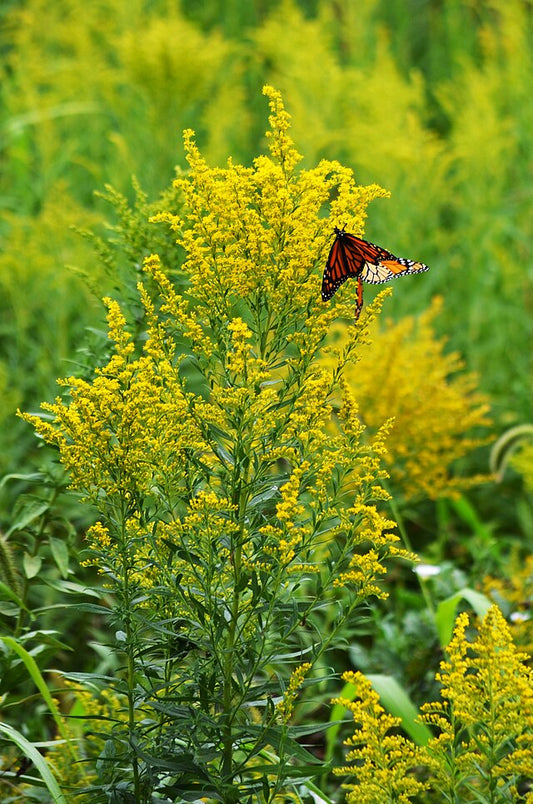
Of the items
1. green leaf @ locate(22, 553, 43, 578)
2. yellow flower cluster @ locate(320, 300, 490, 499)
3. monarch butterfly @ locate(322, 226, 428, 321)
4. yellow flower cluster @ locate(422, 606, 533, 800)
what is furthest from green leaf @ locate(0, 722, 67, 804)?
yellow flower cluster @ locate(320, 300, 490, 499)

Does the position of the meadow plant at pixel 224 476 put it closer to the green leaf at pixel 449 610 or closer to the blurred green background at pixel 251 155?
the green leaf at pixel 449 610

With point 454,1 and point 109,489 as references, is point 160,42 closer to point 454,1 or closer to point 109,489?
point 454,1

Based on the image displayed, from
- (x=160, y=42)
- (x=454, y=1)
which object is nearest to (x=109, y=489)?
(x=160, y=42)

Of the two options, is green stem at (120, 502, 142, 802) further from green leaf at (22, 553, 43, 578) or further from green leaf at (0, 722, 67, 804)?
green leaf at (22, 553, 43, 578)

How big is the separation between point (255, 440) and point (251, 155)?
509cm

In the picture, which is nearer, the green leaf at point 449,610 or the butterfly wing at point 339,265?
the butterfly wing at point 339,265

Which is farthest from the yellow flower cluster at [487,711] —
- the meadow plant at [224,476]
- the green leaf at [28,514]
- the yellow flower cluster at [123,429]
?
the green leaf at [28,514]

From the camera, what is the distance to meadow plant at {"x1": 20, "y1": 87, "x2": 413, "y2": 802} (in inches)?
77.1

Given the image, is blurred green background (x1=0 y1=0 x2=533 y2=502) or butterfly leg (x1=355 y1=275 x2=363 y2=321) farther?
blurred green background (x1=0 y1=0 x2=533 y2=502)

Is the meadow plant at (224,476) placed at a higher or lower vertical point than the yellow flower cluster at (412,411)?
lower

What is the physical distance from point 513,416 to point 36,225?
8.45 ft

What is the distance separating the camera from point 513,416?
5316mm

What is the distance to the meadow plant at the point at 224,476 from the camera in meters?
1.96

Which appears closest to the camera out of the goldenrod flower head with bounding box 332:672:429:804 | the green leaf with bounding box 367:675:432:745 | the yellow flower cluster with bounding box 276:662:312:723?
the yellow flower cluster with bounding box 276:662:312:723
